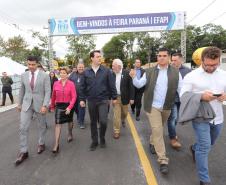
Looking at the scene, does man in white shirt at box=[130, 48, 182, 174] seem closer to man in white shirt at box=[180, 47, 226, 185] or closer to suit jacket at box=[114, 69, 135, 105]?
man in white shirt at box=[180, 47, 226, 185]

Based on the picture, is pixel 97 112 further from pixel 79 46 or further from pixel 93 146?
pixel 79 46

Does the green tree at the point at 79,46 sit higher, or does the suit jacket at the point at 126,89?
the green tree at the point at 79,46

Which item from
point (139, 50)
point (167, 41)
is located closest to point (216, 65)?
point (167, 41)

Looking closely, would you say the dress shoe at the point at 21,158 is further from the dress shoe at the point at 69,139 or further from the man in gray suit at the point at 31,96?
the dress shoe at the point at 69,139

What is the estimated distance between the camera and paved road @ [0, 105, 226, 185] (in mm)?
4742

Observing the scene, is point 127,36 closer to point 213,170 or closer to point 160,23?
point 160,23

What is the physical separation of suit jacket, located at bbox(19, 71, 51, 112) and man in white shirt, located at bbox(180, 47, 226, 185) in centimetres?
289

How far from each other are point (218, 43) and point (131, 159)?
2851 inches

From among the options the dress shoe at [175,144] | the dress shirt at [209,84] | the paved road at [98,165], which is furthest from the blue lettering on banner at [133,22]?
the dress shirt at [209,84]

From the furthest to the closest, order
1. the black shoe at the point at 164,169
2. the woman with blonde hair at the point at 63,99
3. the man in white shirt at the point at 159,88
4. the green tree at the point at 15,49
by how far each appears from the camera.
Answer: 1. the green tree at the point at 15,49
2. the woman with blonde hair at the point at 63,99
3. the man in white shirt at the point at 159,88
4. the black shoe at the point at 164,169

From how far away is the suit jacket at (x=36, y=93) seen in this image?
612 centimetres

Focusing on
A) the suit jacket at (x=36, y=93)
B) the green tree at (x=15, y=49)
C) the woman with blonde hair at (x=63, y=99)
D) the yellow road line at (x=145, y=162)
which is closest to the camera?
the yellow road line at (x=145, y=162)

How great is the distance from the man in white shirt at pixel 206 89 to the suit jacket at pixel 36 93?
9.48 ft

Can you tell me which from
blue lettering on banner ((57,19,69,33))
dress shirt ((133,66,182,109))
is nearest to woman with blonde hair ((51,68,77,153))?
dress shirt ((133,66,182,109))
